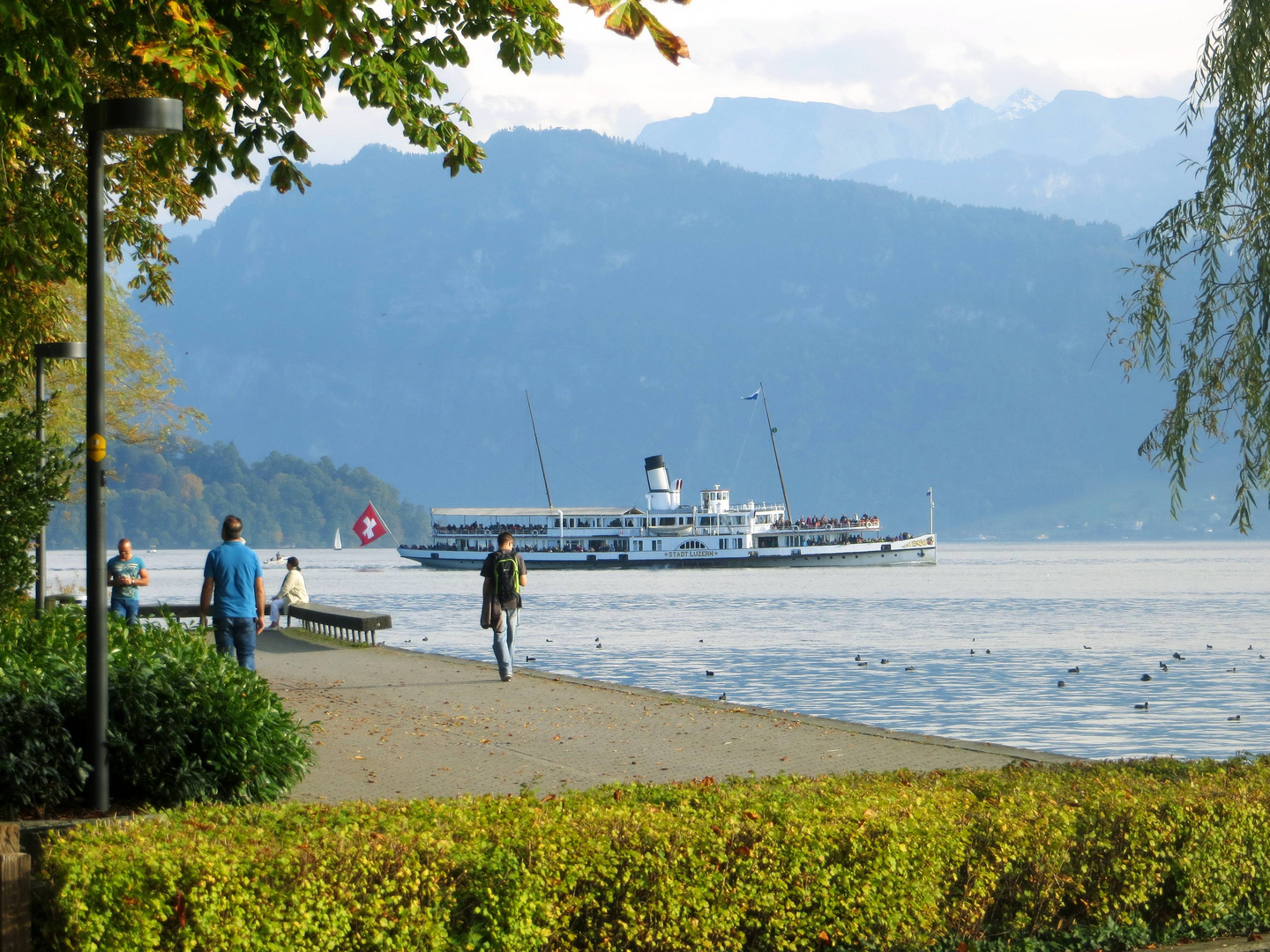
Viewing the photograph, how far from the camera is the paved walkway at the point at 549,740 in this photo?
946 cm

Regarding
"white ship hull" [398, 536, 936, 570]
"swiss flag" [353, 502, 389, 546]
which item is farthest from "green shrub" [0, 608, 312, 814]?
"white ship hull" [398, 536, 936, 570]

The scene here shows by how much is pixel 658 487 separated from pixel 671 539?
198 inches

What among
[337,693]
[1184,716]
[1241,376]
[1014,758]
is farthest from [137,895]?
[1184,716]

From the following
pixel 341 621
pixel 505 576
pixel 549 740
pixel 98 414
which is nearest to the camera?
pixel 98 414

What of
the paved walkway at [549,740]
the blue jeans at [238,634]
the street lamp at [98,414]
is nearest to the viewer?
the street lamp at [98,414]

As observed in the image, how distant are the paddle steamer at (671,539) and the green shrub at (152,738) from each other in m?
86.9

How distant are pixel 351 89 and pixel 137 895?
8282 millimetres

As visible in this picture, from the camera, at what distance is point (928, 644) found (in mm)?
35875

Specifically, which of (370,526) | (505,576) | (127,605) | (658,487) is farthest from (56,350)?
(658,487)

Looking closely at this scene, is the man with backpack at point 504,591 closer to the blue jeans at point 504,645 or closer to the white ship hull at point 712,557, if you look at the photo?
the blue jeans at point 504,645

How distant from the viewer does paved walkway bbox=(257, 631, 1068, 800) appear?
9461 mm

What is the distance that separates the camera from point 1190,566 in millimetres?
115500

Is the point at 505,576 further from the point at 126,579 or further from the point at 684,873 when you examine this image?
the point at 684,873

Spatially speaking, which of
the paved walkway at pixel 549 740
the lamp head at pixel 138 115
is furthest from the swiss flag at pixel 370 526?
the lamp head at pixel 138 115
